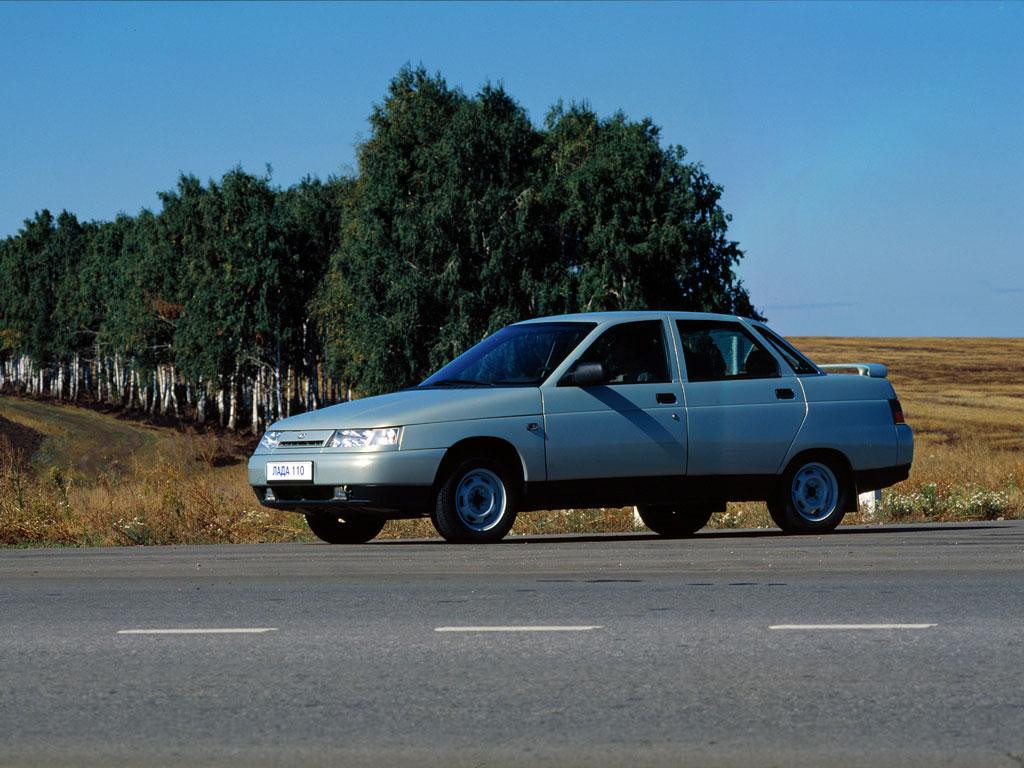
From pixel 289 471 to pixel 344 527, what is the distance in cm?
153

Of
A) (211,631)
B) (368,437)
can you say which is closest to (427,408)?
(368,437)

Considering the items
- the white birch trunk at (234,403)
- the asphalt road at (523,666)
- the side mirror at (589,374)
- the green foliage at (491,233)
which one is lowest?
the asphalt road at (523,666)

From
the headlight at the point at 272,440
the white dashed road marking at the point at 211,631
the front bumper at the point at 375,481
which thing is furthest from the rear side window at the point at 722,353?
the white dashed road marking at the point at 211,631

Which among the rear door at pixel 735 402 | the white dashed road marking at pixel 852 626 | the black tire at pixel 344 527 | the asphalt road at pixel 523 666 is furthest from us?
the black tire at pixel 344 527

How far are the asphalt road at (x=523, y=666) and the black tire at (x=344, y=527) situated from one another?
10.1 feet

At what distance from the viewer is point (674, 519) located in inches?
623

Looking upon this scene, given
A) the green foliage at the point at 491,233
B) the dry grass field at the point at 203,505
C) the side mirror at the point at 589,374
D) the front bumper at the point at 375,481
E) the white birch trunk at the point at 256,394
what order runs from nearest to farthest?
the front bumper at the point at 375,481 < the side mirror at the point at 589,374 < the dry grass field at the point at 203,505 < the green foliage at the point at 491,233 < the white birch trunk at the point at 256,394

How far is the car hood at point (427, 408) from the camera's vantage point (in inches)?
513

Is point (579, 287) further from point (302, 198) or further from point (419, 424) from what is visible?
point (419, 424)

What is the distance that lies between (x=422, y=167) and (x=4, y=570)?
51879mm

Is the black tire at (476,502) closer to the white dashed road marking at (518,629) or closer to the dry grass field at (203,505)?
the dry grass field at (203,505)

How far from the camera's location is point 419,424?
13000 millimetres

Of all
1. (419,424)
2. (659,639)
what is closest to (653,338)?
(419,424)

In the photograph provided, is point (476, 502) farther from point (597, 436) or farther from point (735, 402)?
point (735, 402)
